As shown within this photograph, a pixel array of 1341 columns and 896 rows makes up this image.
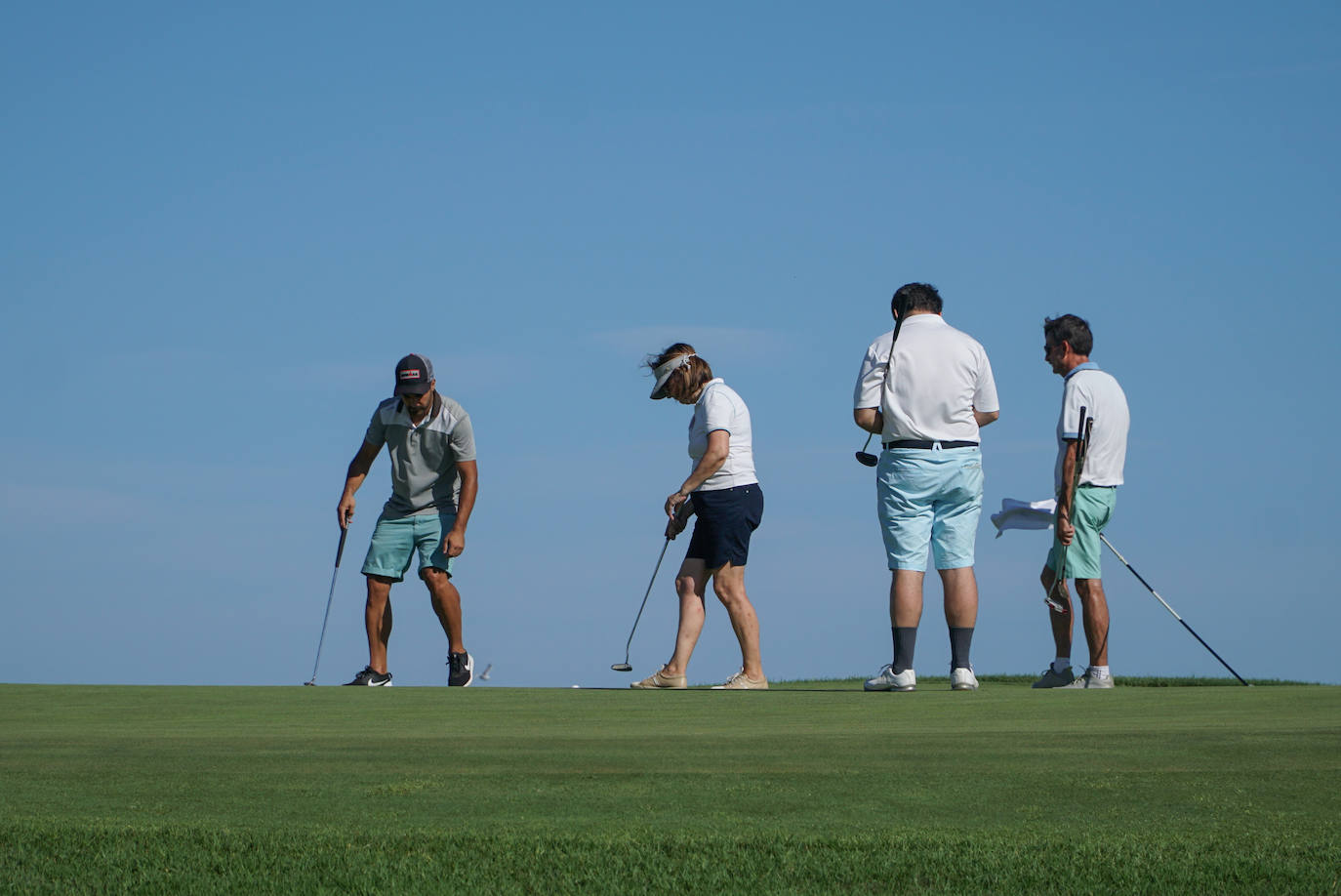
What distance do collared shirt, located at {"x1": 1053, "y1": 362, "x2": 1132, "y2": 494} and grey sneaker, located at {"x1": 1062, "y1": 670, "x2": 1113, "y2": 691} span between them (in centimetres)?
109

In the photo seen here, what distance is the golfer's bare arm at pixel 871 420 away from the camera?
25.8 feet

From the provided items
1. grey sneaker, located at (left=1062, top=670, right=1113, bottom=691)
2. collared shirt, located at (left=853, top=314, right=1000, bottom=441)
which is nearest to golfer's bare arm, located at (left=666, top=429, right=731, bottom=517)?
collared shirt, located at (left=853, top=314, right=1000, bottom=441)

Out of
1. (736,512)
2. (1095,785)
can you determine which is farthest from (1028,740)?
(736,512)

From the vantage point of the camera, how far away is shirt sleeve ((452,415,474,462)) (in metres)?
9.97

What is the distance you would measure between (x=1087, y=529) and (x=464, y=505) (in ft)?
13.5

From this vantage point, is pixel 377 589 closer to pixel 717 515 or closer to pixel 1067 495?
pixel 717 515

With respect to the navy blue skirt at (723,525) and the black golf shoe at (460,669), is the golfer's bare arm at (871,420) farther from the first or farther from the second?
the black golf shoe at (460,669)

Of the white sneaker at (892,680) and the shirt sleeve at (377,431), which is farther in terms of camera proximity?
the shirt sleeve at (377,431)

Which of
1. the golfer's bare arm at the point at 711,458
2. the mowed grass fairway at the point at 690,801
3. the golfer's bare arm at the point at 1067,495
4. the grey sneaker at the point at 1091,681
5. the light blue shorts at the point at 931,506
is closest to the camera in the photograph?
the mowed grass fairway at the point at 690,801

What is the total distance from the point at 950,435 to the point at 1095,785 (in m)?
3.41

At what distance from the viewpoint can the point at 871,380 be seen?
788cm

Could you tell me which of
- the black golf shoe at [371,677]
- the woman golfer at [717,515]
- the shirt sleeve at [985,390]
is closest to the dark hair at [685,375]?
the woman golfer at [717,515]

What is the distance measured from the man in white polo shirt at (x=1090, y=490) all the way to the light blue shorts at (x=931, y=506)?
0.86 m

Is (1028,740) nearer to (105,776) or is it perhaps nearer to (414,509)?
(105,776)
